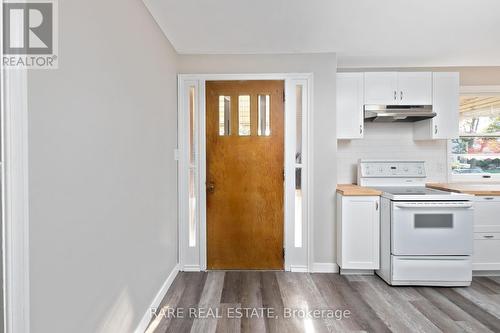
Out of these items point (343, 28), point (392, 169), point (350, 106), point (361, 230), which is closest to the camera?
point (343, 28)

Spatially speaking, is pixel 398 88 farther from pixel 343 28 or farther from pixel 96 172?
pixel 96 172

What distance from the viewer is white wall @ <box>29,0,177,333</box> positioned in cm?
110

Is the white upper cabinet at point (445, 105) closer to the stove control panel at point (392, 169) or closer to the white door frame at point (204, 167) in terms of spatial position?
the stove control panel at point (392, 169)

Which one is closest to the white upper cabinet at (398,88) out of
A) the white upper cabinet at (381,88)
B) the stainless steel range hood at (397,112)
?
the white upper cabinet at (381,88)

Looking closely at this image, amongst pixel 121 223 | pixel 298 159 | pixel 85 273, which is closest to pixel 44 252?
pixel 85 273

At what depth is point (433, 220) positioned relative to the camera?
9.16 feet

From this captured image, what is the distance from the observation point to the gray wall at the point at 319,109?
3170 millimetres

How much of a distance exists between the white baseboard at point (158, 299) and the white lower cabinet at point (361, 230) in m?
1.80

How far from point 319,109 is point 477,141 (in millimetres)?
2362

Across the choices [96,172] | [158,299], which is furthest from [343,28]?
[158,299]

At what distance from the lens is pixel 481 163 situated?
12.5 ft

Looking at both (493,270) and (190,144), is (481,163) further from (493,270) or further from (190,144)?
(190,144)

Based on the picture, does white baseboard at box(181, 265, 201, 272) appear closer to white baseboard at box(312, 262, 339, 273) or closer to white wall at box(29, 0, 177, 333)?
white wall at box(29, 0, 177, 333)

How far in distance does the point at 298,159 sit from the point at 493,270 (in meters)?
2.41
